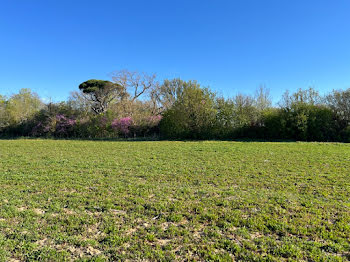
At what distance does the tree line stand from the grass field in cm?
1234

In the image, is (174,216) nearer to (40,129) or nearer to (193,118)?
(193,118)

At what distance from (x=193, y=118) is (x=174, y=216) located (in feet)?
50.3

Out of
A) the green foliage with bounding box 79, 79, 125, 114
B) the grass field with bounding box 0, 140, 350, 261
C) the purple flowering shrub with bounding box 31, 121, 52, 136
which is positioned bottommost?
the grass field with bounding box 0, 140, 350, 261

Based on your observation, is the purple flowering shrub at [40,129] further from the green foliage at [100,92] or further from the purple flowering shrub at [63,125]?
the green foliage at [100,92]

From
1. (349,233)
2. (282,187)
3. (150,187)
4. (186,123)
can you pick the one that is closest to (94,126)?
(186,123)

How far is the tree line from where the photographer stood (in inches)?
632

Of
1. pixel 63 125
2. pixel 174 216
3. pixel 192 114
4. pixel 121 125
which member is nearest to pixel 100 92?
pixel 63 125

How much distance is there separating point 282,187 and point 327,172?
2242 mm

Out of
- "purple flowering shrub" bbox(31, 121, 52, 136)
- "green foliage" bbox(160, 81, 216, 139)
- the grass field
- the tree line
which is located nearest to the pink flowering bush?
the tree line

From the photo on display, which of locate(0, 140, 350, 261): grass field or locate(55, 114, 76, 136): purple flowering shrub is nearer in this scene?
locate(0, 140, 350, 261): grass field

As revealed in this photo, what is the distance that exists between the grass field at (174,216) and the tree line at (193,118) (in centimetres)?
1234

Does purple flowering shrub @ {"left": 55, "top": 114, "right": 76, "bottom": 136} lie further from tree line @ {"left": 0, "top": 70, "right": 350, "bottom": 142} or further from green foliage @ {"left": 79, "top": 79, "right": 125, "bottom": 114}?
green foliage @ {"left": 79, "top": 79, "right": 125, "bottom": 114}

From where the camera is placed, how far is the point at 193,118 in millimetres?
17969

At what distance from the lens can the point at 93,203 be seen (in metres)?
3.40
